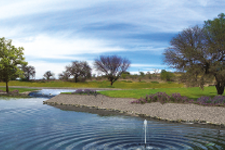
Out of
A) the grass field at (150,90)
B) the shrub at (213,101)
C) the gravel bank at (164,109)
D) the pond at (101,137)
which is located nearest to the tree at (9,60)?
the grass field at (150,90)

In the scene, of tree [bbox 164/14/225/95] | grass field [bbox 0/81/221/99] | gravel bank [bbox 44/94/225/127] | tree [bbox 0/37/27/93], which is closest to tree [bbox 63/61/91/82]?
grass field [bbox 0/81/221/99]

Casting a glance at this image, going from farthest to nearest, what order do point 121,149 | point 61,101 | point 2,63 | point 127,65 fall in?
point 127,65, point 2,63, point 61,101, point 121,149

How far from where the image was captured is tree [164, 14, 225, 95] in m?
20.6

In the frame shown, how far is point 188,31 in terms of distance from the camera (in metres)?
22.5

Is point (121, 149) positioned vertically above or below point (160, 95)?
below

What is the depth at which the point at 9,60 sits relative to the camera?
3722cm

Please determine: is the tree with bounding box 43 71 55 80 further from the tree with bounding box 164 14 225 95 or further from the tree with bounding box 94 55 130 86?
the tree with bounding box 164 14 225 95

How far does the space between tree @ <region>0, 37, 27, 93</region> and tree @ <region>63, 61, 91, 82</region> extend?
2798 centimetres

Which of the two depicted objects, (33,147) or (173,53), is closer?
(33,147)

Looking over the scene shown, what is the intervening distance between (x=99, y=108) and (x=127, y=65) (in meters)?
37.9

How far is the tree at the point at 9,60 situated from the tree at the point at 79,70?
2798 centimetres

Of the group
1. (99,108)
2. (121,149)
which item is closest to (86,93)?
(99,108)

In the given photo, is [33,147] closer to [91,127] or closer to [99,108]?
[91,127]

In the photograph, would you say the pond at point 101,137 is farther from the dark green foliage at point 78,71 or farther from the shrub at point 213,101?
the dark green foliage at point 78,71
